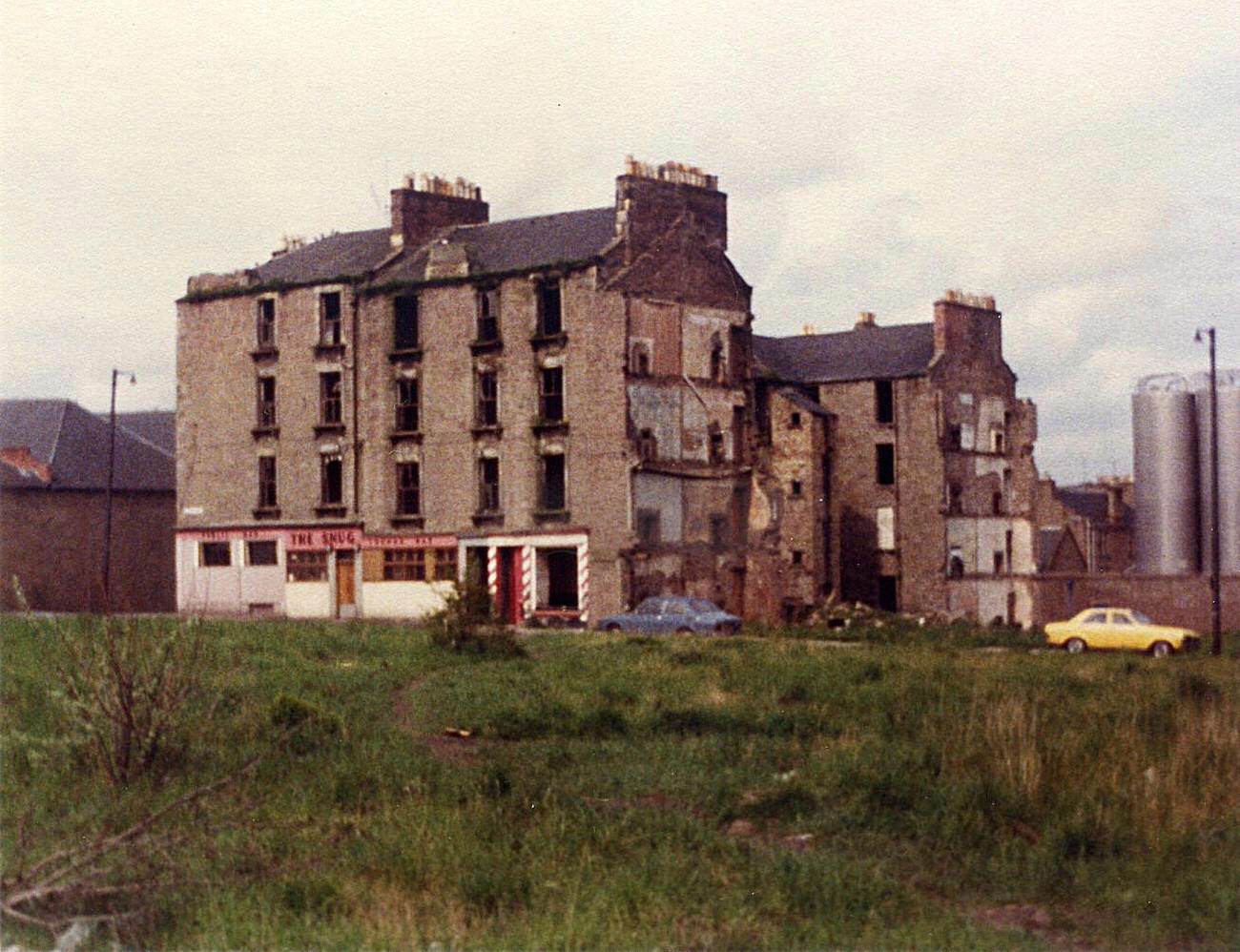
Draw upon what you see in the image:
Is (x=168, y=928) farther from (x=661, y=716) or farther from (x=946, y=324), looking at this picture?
(x=946, y=324)

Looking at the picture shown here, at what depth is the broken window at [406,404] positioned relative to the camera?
4694cm

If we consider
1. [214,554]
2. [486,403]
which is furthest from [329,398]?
[214,554]

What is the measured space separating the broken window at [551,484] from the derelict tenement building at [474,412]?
7 centimetres

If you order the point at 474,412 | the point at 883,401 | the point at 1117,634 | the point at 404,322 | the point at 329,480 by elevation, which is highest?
the point at 404,322

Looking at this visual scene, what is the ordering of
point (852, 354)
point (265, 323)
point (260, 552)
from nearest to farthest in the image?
point (260, 552), point (265, 323), point (852, 354)

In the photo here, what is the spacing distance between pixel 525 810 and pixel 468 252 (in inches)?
1423

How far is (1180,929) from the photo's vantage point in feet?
29.6

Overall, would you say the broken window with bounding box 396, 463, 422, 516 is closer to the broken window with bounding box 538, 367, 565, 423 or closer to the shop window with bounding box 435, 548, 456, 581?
the shop window with bounding box 435, 548, 456, 581

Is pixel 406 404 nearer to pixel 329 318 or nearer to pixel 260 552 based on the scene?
pixel 329 318

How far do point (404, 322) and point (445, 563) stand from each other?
26.3ft

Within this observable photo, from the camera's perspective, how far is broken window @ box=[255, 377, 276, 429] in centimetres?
4931

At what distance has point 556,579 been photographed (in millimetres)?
44969

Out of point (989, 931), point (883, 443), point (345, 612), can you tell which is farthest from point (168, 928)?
point (883, 443)

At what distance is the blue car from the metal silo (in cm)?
2621
